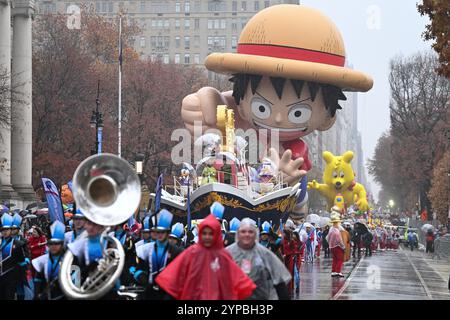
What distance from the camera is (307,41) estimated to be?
38.1 meters

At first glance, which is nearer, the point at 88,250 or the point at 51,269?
the point at 88,250

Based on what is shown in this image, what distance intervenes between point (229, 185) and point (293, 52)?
5421 mm

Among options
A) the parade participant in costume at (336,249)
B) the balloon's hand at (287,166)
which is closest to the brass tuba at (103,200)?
the parade participant in costume at (336,249)

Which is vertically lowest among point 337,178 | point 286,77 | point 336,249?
point 336,249

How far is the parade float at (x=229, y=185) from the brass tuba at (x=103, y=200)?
82.3 feet

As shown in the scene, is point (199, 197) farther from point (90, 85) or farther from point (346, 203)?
point (90, 85)

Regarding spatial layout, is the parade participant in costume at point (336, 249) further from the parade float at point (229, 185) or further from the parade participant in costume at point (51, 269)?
the parade participant in costume at point (51, 269)

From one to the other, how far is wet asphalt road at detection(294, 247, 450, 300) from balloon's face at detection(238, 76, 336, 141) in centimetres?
535

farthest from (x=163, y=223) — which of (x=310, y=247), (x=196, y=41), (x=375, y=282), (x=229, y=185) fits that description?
(x=196, y=41)

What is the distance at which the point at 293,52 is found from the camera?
38031mm

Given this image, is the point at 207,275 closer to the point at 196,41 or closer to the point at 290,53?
the point at 290,53

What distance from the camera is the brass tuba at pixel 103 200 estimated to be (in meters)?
10.5

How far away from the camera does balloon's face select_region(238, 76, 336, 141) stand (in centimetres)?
3816

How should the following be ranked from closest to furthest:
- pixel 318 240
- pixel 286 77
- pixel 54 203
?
pixel 54 203 → pixel 286 77 → pixel 318 240
